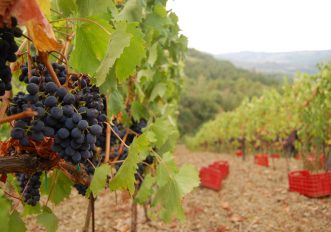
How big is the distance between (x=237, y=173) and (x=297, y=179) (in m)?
4.88

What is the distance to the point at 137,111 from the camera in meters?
3.73

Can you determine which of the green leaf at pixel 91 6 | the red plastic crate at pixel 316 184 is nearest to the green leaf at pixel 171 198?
the green leaf at pixel 91 6

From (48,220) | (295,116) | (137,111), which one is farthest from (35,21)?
(295,116)

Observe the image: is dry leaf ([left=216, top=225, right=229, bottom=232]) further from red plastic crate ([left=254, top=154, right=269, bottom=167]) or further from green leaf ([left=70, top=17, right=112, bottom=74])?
red plastic crate ([left=254, top=154, right=269, bottom=167])

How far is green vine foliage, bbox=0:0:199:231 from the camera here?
178 cm

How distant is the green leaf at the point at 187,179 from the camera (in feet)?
8.63

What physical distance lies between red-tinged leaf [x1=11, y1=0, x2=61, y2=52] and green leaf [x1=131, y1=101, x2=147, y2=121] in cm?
227

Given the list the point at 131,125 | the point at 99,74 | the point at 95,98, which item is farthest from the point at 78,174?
the point at 131,125

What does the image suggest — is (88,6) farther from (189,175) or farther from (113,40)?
(189,175)

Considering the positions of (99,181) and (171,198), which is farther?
(171,198)

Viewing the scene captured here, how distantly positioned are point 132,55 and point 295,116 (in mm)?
10443

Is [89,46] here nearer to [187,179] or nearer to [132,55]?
[132,55]

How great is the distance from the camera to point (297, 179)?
23.8ft

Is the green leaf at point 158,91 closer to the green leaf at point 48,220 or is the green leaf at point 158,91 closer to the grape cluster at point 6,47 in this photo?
the green leaf at point 48,220
